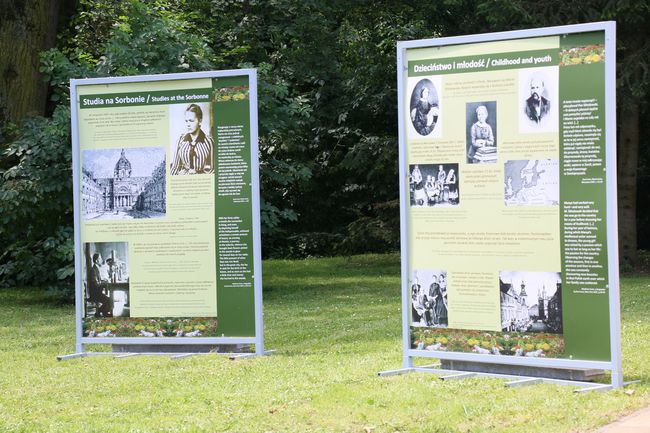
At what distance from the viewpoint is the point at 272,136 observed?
26750mm

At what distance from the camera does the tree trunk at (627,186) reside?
23938 mm

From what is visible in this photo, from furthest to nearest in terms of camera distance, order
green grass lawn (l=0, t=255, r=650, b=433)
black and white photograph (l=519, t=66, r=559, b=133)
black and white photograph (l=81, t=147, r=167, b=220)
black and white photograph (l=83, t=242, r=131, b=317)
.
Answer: black and white photograph (l=83, t=242, r=131, b=317) < black and white photograph (l=81, t=147, r=167, b=220) < black and white photograph (l=519, t=66, r=559, b=133) < green grass lawn (l=0, t=255, r=650, b=433)

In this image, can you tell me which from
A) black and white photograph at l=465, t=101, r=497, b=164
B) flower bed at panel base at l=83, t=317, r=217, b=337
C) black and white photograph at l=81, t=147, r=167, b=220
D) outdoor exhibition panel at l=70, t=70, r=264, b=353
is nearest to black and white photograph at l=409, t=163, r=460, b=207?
black and white photograph at l=465, t=101, r=497, b=164

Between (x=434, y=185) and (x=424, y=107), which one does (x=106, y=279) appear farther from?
(x=424, y=107)

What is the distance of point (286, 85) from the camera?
20219 mm

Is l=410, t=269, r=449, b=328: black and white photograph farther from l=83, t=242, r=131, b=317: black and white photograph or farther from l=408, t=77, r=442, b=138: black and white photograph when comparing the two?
l=83, t=242, r=131, b=317: black and white photograph

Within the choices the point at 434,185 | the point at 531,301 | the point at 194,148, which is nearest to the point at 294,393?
the point at 531,301

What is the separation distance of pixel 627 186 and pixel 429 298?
50.6 ft

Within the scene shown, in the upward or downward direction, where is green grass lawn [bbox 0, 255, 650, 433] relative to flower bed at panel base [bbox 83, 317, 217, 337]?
downward

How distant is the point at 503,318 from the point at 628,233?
15.5 metres

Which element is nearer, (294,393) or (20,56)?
(294,393)

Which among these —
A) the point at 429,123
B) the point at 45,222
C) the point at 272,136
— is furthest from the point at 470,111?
the point at 272,136

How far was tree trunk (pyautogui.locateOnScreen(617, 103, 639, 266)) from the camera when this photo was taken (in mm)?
23938

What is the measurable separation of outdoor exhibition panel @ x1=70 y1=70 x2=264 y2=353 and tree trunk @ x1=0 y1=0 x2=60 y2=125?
11.0 m
